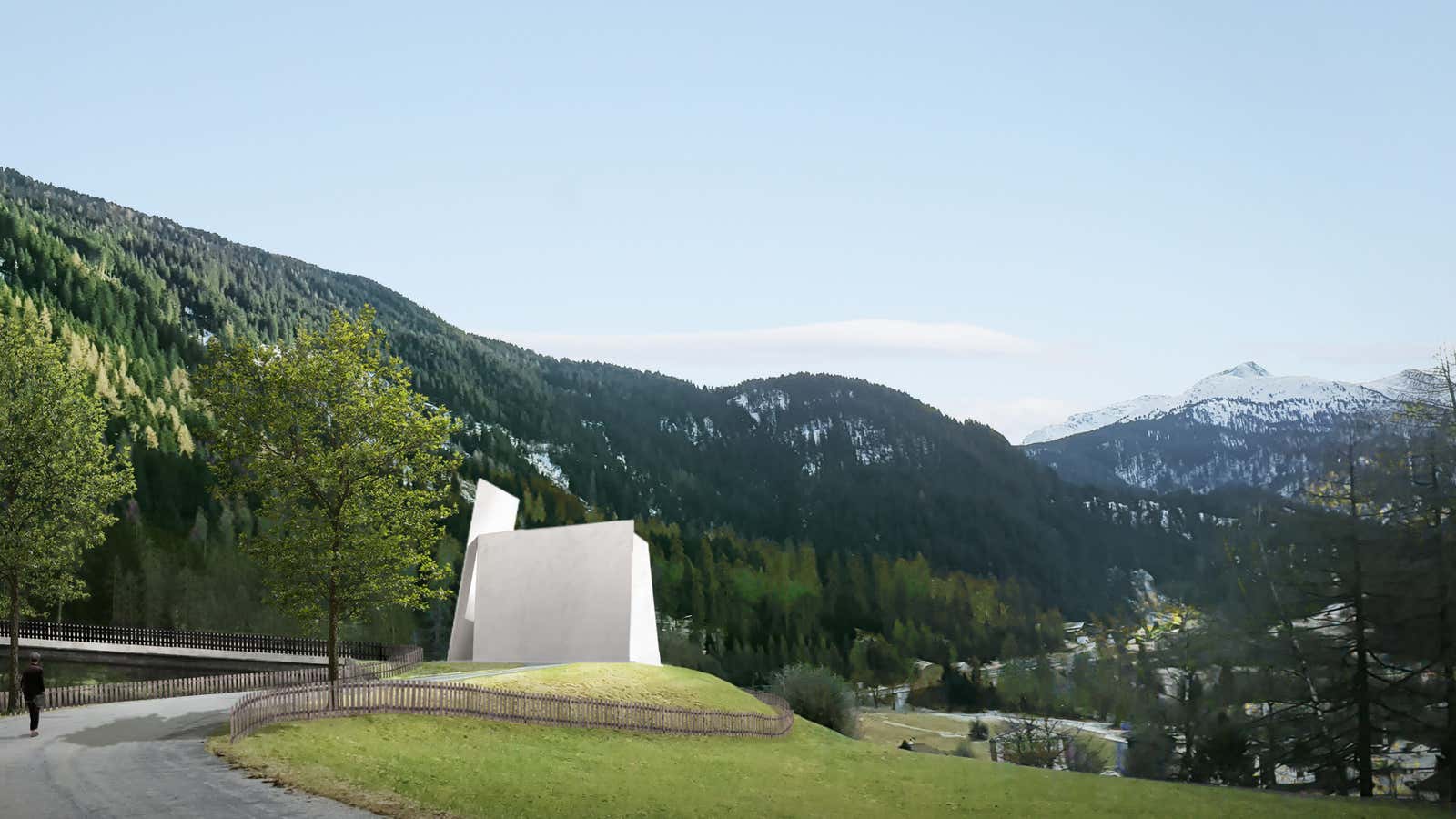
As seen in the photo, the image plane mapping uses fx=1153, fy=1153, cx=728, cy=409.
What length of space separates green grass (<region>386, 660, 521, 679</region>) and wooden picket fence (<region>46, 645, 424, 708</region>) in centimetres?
65

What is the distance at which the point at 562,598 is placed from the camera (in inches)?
2163

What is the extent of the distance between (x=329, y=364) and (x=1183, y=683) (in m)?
51.2

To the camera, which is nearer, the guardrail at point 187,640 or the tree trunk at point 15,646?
the tree trunk at point 15,646

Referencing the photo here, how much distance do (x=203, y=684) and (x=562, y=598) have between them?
17.4m

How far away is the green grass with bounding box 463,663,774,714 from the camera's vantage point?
4028cm

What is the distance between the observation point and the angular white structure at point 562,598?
5394 centimetres

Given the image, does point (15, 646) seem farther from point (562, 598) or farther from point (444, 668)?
point (562, 598)

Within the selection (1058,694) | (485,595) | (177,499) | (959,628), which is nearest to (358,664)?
(485,595)

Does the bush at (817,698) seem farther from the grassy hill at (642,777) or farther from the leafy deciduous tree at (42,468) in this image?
the leafy deciduous tree at (42,468)

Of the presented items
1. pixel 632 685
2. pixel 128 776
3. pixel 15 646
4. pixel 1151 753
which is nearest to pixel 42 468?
pixel 15 646

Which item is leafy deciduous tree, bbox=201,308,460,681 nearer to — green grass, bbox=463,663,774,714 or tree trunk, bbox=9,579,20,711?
green grass, bbox=463,663,774,714

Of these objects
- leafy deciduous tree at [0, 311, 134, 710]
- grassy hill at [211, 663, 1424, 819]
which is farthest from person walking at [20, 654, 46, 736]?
leafy deciduous tree at [0, 311, 134, 710]

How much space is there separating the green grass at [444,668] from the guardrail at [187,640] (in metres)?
6.58

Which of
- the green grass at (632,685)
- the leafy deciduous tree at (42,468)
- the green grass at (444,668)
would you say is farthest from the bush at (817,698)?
the leafy deciduous tree at (42,468)
